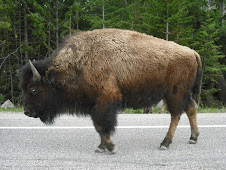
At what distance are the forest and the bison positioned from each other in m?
13.1

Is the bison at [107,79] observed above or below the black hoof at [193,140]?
above

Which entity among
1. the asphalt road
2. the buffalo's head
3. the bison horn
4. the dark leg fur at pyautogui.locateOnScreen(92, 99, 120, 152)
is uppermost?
the bison horn

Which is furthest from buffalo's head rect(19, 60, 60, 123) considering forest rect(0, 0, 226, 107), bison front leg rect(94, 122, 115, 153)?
forest rect(0, 0, 226, 107)

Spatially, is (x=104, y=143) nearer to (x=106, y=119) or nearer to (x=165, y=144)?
(x=106, y=119)

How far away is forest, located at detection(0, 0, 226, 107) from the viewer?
18.7 meters

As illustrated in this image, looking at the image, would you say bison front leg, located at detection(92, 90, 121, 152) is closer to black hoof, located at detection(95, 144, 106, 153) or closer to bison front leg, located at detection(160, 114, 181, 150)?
black hoof, located at detection(95, 144, 106, 153)

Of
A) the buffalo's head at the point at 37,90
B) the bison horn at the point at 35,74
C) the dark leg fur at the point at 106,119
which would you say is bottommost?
the dark leg fur at the point at 106,119

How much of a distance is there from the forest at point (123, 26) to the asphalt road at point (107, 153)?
12192mm

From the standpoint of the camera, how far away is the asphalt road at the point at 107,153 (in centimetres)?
388

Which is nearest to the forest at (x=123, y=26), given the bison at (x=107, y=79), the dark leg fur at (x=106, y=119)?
the bison at (x=107, y=79)

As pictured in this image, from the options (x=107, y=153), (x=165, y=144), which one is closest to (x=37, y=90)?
(x=107, y=153)

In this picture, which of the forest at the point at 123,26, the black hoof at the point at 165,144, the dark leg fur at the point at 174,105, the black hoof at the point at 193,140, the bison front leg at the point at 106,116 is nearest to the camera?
the bison front leg at the point at 106,116

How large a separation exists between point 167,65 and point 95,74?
1.20m

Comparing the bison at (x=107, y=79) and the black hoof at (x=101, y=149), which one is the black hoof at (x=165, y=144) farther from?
the black hoof at (x=101, y=149)
